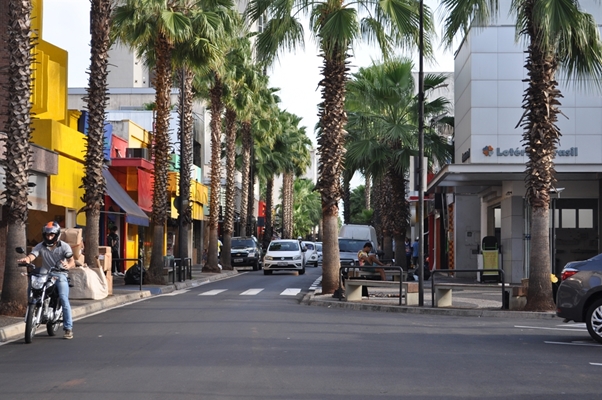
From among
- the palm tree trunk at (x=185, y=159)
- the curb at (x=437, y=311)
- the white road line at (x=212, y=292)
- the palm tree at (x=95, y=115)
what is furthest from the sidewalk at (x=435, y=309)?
the palm tree trunk at (x=185, y=159)

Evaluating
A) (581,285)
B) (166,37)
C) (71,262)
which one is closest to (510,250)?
(166,37)

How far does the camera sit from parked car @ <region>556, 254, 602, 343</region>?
14.2 metres

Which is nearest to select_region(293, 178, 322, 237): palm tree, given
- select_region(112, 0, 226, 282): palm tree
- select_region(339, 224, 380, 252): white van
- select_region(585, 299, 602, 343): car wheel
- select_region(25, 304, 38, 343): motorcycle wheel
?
select_region(339, 224, 380, 252): white van

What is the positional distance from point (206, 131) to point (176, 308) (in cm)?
5073

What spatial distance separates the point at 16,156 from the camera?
17.7 metres

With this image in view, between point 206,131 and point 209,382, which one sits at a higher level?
point 206,131

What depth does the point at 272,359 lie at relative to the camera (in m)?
11.5

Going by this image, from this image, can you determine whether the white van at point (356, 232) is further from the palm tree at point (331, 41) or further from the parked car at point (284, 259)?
the palm tree at point (331, 41)

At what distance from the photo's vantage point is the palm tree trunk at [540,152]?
66.1 feet

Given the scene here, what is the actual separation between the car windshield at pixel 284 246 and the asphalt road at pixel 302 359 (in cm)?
2849

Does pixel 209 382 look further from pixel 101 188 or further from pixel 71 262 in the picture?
pixel 101 188

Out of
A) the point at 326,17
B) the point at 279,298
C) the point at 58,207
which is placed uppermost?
the point at 326,17

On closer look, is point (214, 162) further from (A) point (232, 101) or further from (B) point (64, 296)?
(B) point (64, 296)

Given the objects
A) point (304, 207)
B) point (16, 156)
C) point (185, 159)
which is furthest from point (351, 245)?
point (304, 207)
